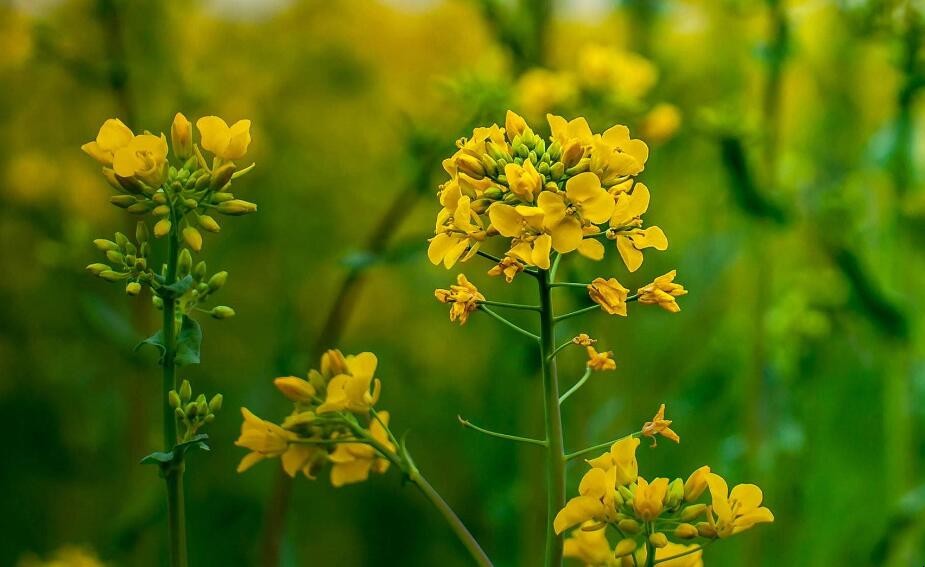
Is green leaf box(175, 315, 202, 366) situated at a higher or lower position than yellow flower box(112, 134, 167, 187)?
A: lower

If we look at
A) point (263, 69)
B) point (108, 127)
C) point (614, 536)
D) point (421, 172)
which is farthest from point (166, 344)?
point (263, 69)

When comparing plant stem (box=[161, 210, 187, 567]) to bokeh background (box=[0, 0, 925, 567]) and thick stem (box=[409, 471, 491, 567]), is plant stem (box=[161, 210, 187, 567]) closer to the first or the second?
thick stem (box=[409, 471, 491, 567])

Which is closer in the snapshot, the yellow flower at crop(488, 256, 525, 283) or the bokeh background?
the yellow flower at crop(488, 256, 525, 283)

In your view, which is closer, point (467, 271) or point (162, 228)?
point (162, 228)

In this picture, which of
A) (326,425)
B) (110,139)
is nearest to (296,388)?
(326,425)

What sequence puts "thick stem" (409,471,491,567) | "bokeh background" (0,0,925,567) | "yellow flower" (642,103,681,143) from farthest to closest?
1. "bokeh background" (0,0,925,567)
2. "yellow flower" (642,103,681,143)
3. "thick stem" (409,471,491,567)

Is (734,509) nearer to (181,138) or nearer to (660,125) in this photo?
(181,138)

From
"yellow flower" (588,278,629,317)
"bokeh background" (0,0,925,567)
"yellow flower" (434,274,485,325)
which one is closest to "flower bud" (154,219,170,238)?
"yellow flower" (434,274,485,325)
